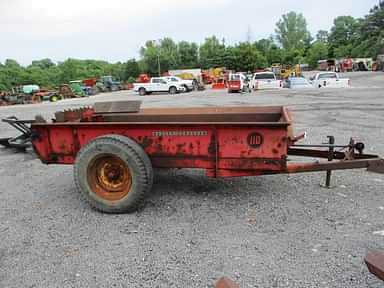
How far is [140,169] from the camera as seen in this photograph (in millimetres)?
3482

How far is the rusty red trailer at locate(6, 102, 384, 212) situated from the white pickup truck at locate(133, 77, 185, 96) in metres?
26.9

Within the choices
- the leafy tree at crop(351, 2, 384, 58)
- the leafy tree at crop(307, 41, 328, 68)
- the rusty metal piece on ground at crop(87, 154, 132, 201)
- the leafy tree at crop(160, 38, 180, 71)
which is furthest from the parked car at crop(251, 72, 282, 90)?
the leafy tree at crop(307, 41, 328, 68)

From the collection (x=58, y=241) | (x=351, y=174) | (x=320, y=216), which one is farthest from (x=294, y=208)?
(x=58, y=241)

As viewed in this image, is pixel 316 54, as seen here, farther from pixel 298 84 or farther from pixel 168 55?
pixel 298 84

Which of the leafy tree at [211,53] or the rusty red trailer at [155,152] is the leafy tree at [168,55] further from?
the rusty red trailer at [155,152]

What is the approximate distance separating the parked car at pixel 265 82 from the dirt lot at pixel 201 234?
68.7 ft

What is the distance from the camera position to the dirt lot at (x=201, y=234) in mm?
2633

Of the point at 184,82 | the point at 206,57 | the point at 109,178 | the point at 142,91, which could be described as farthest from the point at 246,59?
the point at 109,178

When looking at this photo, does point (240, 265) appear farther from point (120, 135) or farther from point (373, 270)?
point (120, 135)

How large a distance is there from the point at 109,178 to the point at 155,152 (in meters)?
0.66

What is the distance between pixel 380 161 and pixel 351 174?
1.44 metres

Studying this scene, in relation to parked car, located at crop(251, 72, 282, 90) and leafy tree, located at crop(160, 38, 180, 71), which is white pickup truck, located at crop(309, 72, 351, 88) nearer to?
parked car, located at crop(251, 72, 282, 90)

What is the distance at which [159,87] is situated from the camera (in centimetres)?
3097

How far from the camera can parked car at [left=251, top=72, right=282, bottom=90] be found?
24734mm
